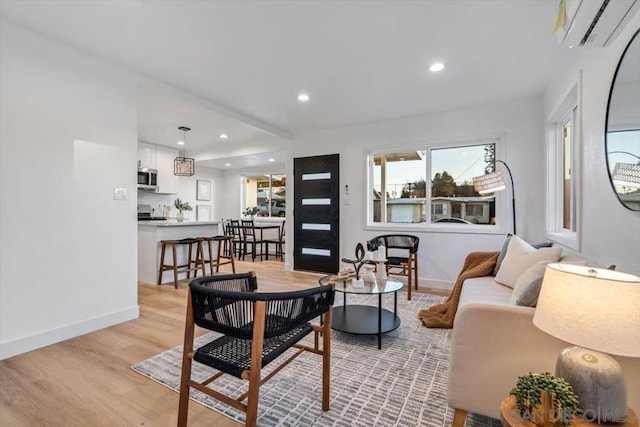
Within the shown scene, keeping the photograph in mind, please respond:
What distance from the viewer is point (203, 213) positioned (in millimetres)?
8133

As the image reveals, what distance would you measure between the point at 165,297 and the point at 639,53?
14.9ft

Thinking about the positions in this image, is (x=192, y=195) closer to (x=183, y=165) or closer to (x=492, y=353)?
(x=183, y=165)

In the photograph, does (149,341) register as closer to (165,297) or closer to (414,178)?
(165,297)

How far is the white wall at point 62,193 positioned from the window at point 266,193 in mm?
5130

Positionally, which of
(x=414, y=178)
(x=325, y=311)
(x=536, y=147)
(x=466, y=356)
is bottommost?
(x=466, y=356)

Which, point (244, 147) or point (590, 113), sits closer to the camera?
point (590, 113)

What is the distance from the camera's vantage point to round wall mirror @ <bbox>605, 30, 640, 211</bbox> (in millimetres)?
1442

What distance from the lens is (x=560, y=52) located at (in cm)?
261

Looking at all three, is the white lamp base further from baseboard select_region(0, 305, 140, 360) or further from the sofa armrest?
baseboard select_region(0, 305, 140, 360)

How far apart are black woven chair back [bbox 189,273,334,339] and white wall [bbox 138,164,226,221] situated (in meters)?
6.22

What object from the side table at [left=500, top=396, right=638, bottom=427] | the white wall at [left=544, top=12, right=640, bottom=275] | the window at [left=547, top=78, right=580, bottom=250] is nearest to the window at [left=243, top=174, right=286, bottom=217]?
the window at [left=547, top=78, right=580, bottom=250]

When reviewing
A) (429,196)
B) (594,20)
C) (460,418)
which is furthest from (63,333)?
(429,196)

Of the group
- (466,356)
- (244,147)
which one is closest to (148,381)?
(466,356)

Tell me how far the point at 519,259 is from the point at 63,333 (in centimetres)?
380
